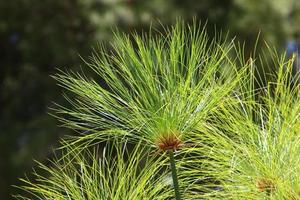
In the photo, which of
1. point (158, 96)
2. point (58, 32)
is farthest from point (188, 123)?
point (58, 32)

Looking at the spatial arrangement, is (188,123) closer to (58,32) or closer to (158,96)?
(158,96)

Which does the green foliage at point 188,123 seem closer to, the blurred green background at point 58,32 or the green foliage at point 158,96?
the green foliage at point 158,96

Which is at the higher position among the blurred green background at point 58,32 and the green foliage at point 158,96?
the blurred green background at point 58,32

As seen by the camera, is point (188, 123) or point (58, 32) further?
Answer: point (58, 32)

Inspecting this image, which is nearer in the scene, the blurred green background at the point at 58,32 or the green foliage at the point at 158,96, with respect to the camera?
the green foliage at the point at 158,96

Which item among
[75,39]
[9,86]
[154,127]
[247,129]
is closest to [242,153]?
[247,129]

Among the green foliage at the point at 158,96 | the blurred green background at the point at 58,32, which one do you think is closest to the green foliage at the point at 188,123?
the green foliage at the point at 158,96

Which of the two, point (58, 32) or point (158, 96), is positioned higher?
point (58, 32)

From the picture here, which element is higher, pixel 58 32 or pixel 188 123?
pixel 58 32

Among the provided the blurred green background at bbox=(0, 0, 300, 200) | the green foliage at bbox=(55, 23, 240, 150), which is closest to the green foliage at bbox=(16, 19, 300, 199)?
the green foliage at bbox=(55, 23, 240, 150)
